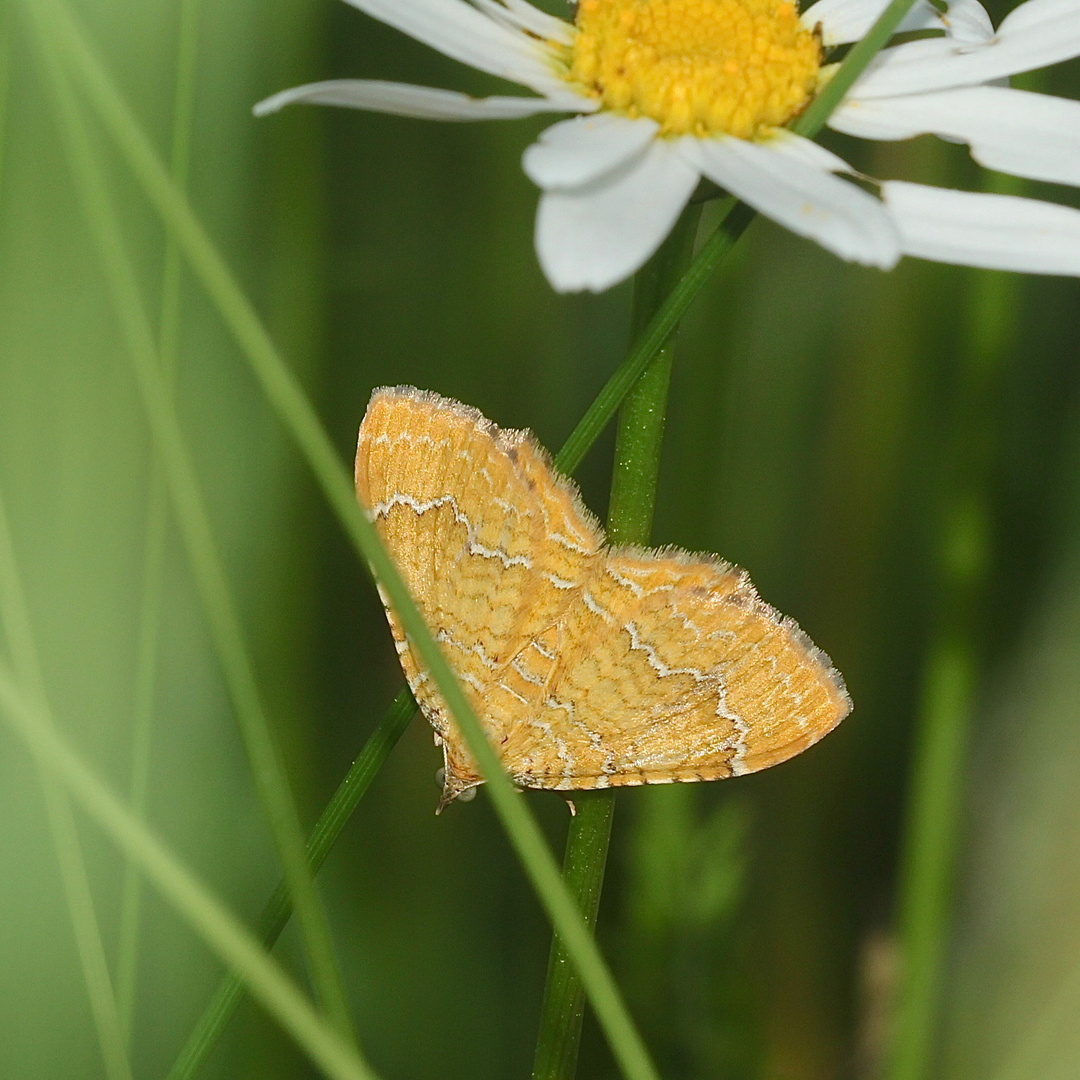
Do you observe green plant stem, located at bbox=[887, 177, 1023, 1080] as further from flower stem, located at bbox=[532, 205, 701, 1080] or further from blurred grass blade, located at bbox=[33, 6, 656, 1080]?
blurred grass blade, located at bbox=[33, 6, 656, 1080]

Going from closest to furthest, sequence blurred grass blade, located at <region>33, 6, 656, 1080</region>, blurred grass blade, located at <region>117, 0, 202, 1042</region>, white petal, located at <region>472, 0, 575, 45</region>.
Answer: blurred grass blade, located at <region>33, 6, 656, 1080</region> → blurred grass blade, located at <region>117, 0, 202, 1042</region> → white petal, located at <region>472, 0, 575, 45</region>

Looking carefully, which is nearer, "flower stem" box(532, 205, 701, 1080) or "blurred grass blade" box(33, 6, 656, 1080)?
"blurred grass blade" box(33, 6, 656, 1080)

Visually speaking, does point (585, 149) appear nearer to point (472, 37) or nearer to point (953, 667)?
point (472, 37)

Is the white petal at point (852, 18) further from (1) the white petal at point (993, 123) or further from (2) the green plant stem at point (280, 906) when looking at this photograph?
(2) the green plant stem at point (280, 906)

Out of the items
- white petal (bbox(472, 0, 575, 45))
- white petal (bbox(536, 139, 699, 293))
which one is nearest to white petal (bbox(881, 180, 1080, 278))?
white petal (bbox(536, 139, 699, 293))

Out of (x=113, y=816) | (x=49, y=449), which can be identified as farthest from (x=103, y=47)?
(x=113, y=816)

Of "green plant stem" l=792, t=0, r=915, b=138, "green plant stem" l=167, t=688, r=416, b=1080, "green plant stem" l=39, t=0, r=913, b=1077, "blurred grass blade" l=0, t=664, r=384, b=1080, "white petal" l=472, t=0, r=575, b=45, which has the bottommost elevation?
"green plant stem" l=167, t=688, r=416, b=1080

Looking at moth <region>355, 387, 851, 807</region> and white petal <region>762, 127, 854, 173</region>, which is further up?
white petal <region>762, 127, 854, 173</region>

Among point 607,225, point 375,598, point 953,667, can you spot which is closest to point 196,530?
point 607,225
